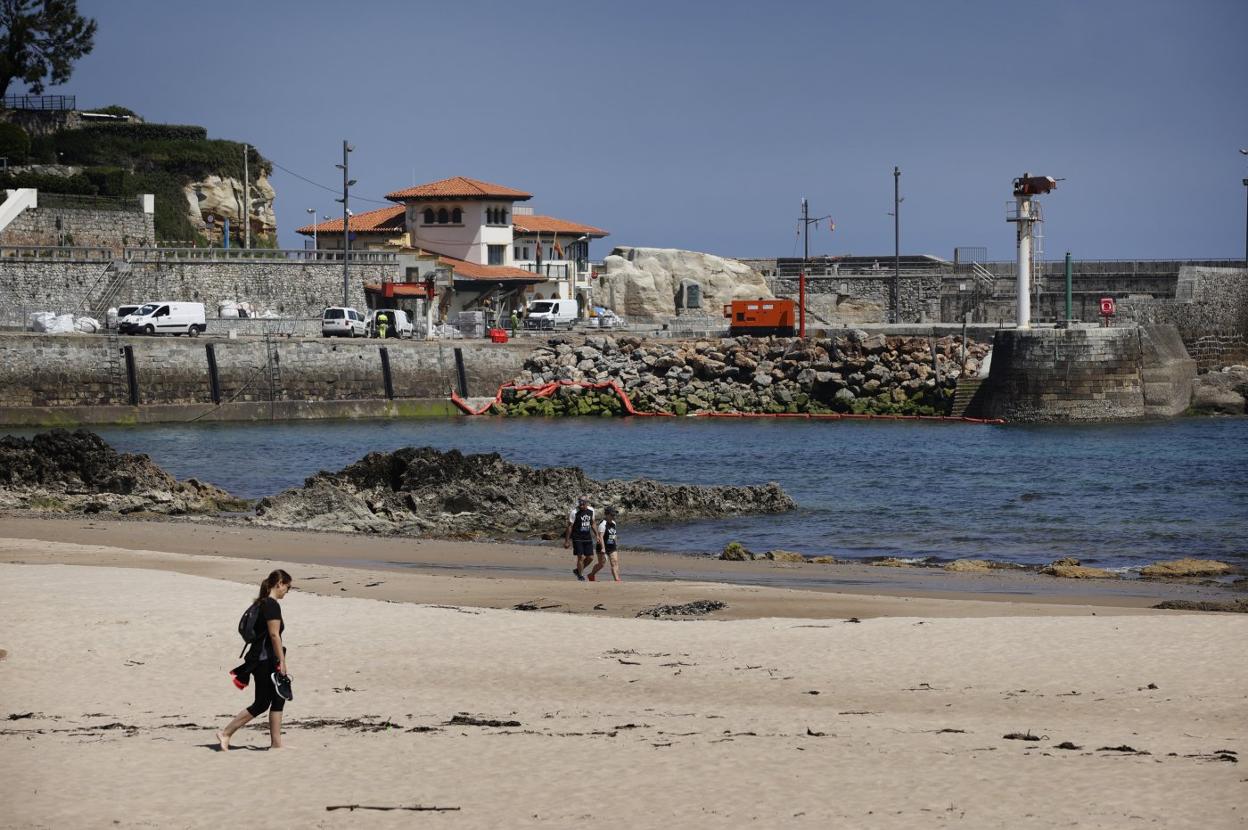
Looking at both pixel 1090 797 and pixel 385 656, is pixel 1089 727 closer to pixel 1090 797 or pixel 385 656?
pixel 1090 797

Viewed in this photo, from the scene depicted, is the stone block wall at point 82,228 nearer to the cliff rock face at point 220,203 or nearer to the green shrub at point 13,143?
the green shrub at point 13,143

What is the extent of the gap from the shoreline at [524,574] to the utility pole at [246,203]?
50233 millimetres

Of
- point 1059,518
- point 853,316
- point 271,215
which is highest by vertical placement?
point 271,215

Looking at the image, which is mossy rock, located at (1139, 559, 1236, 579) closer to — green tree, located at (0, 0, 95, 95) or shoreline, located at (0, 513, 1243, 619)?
shoreline, located at (0, 513, 1243, 619)

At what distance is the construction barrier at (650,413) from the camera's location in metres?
60.8

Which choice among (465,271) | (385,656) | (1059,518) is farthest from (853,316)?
(385,656)

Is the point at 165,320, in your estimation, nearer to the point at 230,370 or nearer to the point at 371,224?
the point at 230,370

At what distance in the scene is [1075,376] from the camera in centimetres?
5744

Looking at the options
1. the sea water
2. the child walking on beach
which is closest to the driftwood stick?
the child walking on beach

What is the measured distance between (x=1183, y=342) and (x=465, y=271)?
34.5 meters

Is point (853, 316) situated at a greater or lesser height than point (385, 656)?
greater

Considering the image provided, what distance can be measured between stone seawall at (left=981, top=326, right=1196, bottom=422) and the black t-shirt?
1927 inches

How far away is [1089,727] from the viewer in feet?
41.0

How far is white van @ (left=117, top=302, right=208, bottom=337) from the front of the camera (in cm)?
5919
